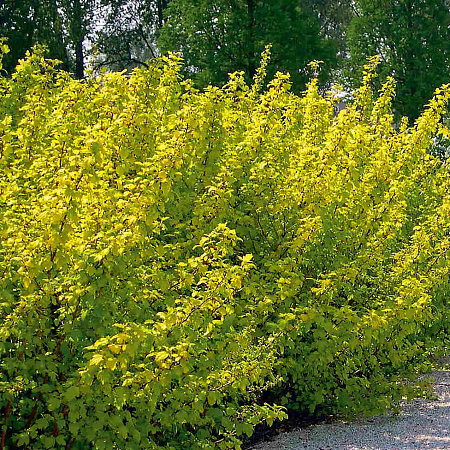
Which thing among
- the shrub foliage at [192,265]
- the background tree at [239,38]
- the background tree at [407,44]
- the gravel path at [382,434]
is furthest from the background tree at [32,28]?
the gravel path at [382,434]

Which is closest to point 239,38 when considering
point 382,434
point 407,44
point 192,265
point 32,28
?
point 407,44

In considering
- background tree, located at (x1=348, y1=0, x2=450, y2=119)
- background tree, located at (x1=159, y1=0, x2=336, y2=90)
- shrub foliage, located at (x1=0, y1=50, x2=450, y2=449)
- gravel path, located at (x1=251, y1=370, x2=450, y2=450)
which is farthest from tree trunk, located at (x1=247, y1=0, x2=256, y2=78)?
gravel path, located at (x1=251, y1=370, x2=450, y2=450)

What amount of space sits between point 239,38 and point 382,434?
940cm

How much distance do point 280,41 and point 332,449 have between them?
9.69 meters

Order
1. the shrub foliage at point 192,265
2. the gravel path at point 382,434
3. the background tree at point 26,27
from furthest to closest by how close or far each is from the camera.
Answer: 1. the background tree at point 26,27
2. the gravel path at point 382,434
3. the shrub foliage at point 192,265

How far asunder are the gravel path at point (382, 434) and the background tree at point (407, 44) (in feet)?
33.6

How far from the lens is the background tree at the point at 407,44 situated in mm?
14492

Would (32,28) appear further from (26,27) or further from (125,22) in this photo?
(125,22)

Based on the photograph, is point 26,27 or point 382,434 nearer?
point 382,434

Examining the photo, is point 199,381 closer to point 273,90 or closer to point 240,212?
point 240,212

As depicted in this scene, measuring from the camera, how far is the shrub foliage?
9.77 feet

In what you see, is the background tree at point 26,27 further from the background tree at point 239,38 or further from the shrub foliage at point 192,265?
the shrub foliage at point 192,265

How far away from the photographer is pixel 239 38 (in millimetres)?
12797

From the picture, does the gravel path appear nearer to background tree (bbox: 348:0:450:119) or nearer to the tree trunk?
the tree trunk
